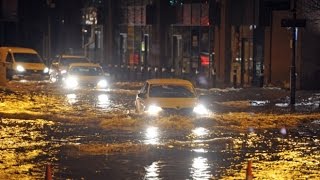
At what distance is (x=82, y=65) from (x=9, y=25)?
1663 inches

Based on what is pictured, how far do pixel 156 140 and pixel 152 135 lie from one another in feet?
3.25

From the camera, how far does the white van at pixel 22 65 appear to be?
4378 cm

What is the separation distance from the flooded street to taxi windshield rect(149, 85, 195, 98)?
2.96 feet

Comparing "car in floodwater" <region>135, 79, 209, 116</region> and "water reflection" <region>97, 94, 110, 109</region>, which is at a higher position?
"car in floodwater" <region>135, 79, 209, 116</region>

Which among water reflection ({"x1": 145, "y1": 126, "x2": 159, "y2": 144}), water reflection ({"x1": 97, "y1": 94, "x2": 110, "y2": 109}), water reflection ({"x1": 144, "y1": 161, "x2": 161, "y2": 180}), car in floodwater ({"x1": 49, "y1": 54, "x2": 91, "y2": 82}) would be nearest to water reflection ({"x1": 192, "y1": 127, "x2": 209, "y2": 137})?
water reflection ({"x1": 145, "y1": 126, "x2": 159, "y2": 144})

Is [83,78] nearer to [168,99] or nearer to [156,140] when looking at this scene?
[168,99]

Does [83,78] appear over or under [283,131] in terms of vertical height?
over

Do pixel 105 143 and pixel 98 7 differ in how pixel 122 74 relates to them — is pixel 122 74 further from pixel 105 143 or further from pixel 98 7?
pixel 105 143

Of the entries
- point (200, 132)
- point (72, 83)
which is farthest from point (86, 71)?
point (200, 132)

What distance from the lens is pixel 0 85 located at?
1531 inches

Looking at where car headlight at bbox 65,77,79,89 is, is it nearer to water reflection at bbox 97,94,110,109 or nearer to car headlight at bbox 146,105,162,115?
water reflection at bbox 97,94,110,109

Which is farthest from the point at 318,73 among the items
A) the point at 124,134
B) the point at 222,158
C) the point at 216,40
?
the point at 222,158

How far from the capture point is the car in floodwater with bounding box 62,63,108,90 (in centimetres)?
3753

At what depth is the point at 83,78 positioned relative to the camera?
37.8 m
